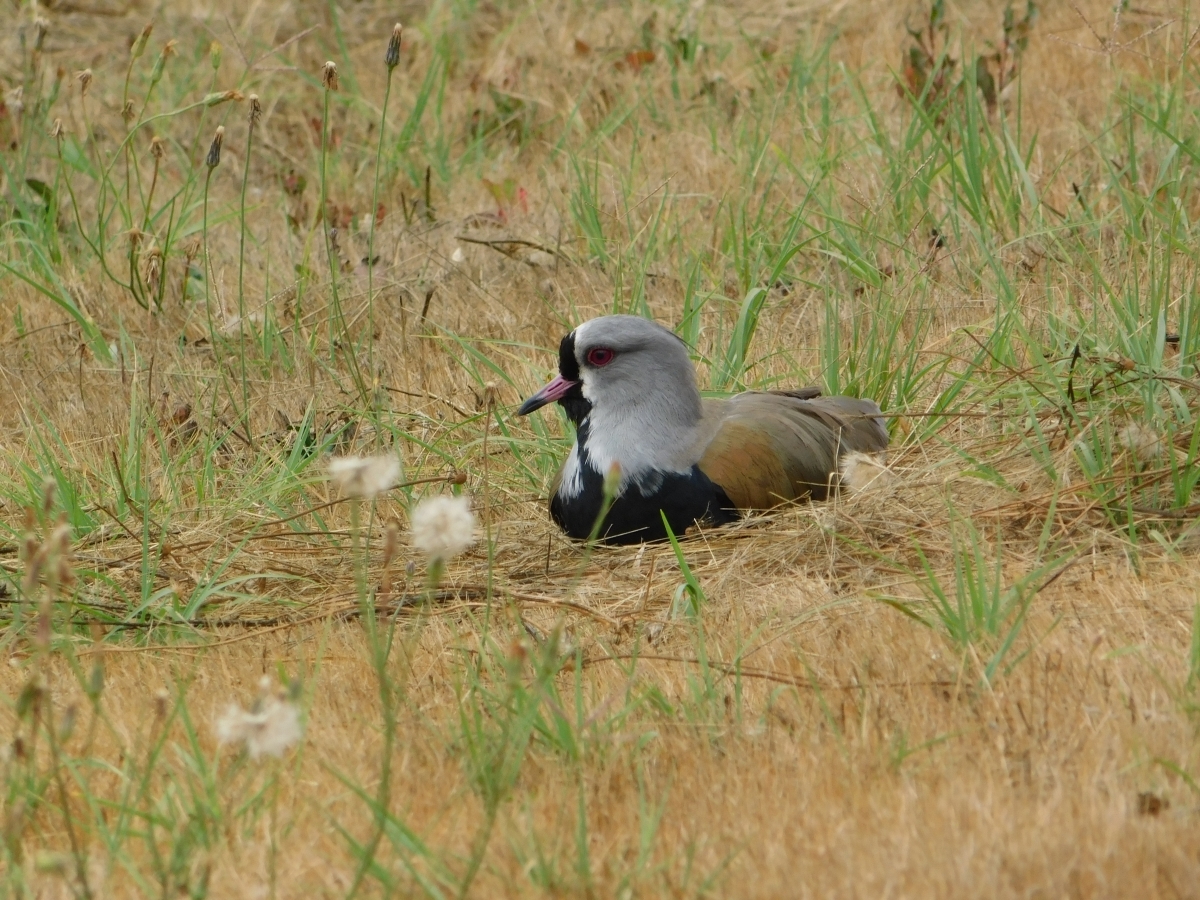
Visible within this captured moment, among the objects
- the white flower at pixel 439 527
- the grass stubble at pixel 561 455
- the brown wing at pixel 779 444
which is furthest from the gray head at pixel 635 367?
the white flower at pixel 439 527

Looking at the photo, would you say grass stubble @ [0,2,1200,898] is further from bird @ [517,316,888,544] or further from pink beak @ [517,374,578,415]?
pink beak @ [517,374,578,415]

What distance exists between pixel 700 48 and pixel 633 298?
2516 mm

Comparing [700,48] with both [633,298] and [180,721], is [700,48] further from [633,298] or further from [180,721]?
[180,721]

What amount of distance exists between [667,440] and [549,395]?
1.23ft

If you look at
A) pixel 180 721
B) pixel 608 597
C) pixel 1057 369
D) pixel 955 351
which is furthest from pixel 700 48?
pixel 180 721

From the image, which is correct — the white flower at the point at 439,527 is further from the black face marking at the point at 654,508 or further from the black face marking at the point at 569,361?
the black face marking at the point at 569,361

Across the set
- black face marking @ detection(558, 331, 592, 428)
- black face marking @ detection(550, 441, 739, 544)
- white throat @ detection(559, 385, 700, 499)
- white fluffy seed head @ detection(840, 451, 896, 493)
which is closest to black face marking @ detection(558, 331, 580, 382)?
black face marking @ detection(558, 331, 592, 428)

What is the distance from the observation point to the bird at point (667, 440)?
408 cm

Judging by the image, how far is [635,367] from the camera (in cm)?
424

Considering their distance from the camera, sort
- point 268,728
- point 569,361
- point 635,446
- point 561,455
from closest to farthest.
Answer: point 268,728, point 635,446, point 569,361, point 561,455

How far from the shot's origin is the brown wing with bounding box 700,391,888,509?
408 cm

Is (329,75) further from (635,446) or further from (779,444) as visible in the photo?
(779,444)

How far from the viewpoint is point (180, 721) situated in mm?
3129

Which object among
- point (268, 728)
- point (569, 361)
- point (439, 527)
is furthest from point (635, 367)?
point (268, 728)
